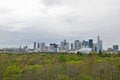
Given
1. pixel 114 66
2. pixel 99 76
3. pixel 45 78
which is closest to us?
pixel 45 78

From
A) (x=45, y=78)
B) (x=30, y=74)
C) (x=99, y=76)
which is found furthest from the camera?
(x=99, y=76)

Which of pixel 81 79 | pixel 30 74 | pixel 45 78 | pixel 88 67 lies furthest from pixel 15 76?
pixel 88 67

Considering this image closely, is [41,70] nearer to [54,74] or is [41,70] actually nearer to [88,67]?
[54,74]

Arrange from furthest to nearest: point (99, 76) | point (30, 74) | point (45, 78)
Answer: point (99, 76) < point (30, 74) < point (45, 78)

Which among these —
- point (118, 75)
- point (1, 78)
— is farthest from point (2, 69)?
point (118, 75)

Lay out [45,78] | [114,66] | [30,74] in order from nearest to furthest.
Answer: [45,78] < [30,74] < [114,66]

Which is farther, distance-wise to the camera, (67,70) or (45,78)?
(67,70)

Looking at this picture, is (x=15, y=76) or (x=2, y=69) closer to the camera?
(x=15, y=76)

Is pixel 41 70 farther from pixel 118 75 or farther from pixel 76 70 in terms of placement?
pixel 118 75
